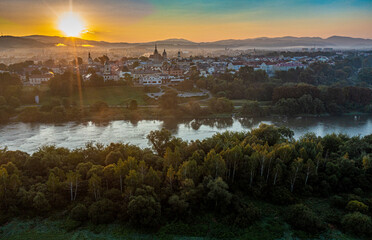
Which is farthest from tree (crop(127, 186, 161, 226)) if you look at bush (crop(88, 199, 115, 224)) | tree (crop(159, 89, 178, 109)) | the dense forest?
tree (crop(159, 89, 178, 109))

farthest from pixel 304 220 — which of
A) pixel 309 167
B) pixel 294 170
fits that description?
pixel 309 167

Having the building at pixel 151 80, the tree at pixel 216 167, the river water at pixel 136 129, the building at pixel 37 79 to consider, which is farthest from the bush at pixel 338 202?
the building at pixel 37 79

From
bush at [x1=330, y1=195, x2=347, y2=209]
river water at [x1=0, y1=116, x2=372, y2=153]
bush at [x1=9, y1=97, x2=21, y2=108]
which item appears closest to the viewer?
bush at [x1=330, y1=195, x2=347, y2=209]

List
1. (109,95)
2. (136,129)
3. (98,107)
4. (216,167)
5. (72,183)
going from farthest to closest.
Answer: (109,95) → (98,107) → (136,129) → (216,167) → (72,183)

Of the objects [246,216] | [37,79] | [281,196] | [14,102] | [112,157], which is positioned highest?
[37,79]

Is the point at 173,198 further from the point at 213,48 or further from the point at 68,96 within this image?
the point at 213,48

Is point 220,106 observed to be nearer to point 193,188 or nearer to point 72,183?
point 193,188

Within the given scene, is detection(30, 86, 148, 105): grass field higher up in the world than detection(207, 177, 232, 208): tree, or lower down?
higher up

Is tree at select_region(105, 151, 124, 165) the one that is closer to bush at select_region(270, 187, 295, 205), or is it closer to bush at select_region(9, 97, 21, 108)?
bush at select_region(270, 187, 295, 205)
